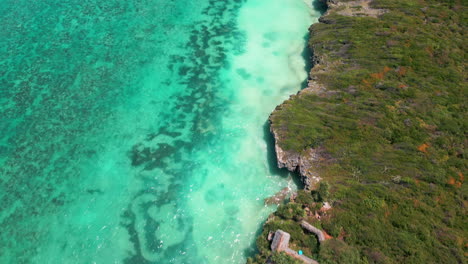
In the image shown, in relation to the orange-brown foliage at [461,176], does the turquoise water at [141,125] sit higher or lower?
lower

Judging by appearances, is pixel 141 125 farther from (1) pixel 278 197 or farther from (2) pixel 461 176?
(2) pixel 461 176

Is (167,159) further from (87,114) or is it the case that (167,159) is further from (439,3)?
(439,3)

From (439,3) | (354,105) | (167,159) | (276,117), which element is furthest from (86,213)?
(439,3)

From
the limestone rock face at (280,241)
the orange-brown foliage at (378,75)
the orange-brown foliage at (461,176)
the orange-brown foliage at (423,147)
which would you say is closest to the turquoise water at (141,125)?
the limestone rock face at (280,241)

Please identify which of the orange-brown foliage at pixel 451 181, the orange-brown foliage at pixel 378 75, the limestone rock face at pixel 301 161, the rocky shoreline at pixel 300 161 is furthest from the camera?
the orange-brown foliage at pixel 378 75

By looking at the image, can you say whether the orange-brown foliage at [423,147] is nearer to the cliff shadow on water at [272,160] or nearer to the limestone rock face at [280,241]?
the cliff shadow on water at [272,160]

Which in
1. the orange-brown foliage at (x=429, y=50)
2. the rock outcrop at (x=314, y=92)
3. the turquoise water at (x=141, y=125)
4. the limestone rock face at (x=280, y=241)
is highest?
the orange-brown foliage at (x=429, y=50)

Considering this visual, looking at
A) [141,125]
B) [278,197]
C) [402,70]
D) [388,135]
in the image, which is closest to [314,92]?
[388,135]
